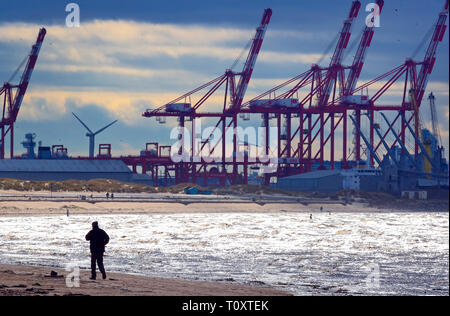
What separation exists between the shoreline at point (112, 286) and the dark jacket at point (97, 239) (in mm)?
1170

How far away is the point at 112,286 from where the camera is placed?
28.7 meters

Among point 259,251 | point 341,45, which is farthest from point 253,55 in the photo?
point 259,251

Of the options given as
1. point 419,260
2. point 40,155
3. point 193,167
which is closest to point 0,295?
point 419,260

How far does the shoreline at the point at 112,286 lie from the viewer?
26.8 meters

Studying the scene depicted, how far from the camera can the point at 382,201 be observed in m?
144

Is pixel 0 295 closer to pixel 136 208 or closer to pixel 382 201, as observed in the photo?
pixel 136 208

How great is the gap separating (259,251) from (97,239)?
21520 mm

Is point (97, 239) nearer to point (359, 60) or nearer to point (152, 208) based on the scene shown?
point (152, 208)

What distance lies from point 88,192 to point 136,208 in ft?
83.7

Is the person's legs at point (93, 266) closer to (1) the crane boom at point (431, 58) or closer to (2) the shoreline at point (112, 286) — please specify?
(2) the shoreline at point (112, 286)

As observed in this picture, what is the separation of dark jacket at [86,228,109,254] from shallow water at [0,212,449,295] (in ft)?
22.0
